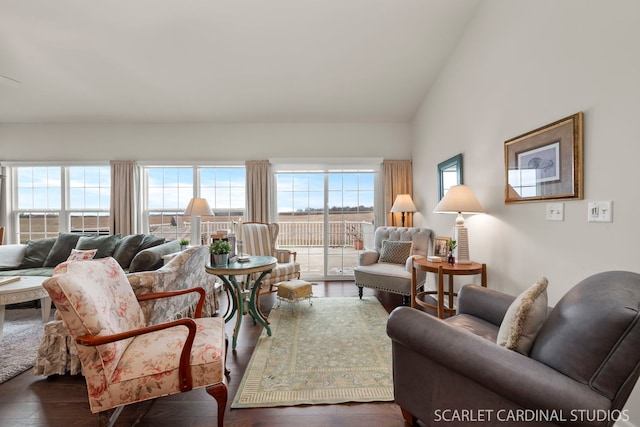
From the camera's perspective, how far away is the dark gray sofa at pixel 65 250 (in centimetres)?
355

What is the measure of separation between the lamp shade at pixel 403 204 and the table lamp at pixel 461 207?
1.41m

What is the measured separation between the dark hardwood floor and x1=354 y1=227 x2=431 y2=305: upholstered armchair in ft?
5.47

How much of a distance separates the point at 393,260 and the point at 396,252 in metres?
0.12

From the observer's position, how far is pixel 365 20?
2.73 meters

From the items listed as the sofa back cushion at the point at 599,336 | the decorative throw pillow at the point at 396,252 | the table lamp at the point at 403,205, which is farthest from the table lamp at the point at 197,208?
the sofa back cushion at the point at 599,336

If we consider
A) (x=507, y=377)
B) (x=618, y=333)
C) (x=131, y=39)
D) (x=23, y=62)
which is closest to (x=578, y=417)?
(x=507, y=377)

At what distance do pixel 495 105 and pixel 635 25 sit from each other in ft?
3.70

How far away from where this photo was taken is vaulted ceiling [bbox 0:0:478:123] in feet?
8.57

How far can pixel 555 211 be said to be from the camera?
72.9 inches

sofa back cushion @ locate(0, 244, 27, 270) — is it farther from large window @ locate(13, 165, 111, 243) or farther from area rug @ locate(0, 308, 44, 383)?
large window @ locate(13, 165, 111, 243)

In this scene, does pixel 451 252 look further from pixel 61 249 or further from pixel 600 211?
pixel 61 249

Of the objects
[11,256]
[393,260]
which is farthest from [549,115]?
[11,256]

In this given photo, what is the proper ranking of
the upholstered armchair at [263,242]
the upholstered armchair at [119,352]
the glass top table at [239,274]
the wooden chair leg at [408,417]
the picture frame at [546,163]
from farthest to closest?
the upholstered armchair at [263,242] → the glass top table at [239,274] → the picture frame at [546,163] → the wooden chair leg at [408,417] → the upholstered armchair at [119,352]

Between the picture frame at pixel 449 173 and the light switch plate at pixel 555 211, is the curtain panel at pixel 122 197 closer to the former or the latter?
the picture frame at pixel 449 173
